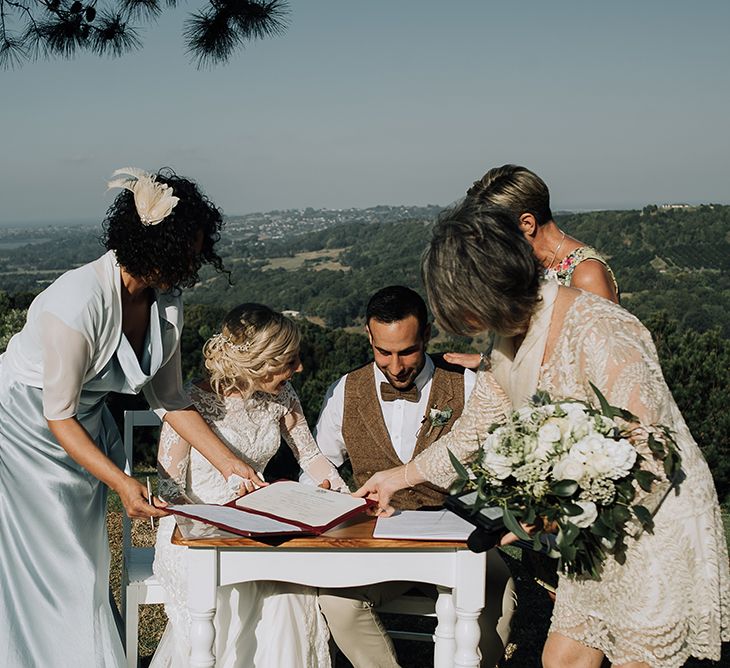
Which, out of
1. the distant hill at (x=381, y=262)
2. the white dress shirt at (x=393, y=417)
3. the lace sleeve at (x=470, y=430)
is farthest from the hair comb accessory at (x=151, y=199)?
the distant hill at (x=381, y=262)

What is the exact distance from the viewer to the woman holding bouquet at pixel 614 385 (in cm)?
237

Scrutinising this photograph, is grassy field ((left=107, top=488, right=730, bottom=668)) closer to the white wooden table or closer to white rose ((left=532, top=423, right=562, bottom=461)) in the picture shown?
the white wooden table

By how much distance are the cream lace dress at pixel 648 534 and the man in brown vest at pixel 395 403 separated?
1046 millimetres

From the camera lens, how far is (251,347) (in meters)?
3.56

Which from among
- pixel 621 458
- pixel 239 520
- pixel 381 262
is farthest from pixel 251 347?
pixel 381 262

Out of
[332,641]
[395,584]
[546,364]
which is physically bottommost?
[332,641]

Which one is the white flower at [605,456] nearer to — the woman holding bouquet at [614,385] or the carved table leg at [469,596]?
the woman holding bouquet at [614,385]

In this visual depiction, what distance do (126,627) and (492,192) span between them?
2.21 metres

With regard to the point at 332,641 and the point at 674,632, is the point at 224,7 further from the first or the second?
the point at 674,632

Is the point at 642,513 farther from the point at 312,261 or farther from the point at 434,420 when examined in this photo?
the point at 312,261

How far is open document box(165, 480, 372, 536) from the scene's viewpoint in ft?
8.63

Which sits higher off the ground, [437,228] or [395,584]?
[437,228]

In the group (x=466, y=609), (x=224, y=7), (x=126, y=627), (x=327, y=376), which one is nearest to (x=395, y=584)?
(x=466, y=609)

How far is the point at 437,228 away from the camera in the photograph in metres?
2.52
